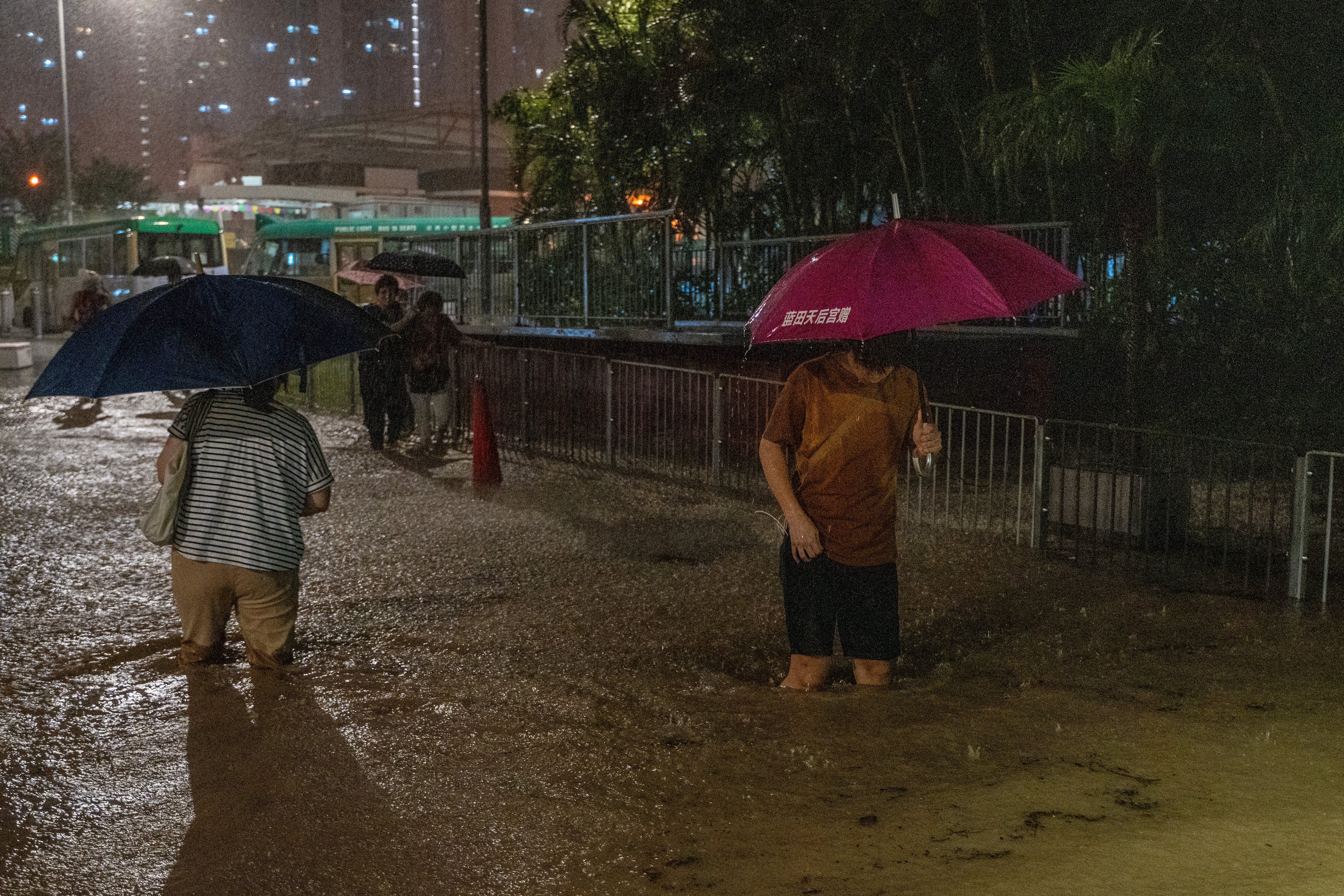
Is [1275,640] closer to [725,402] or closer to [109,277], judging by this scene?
[725,402]

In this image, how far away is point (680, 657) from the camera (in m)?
6.36

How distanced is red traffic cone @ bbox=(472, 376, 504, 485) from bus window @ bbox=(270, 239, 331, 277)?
19.6 meters

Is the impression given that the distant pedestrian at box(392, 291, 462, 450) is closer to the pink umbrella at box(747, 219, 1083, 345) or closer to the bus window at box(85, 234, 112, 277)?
the pink umbrella at box(747, 219, 1083, 345)

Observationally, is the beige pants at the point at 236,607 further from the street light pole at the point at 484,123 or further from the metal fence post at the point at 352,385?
the street light pole at the point at 484,123

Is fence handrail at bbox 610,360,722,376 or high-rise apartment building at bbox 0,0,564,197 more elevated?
high-rise apartment building at bbox 0,0,564,197

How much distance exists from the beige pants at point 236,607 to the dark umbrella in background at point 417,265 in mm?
9781

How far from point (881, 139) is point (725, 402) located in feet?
16.9

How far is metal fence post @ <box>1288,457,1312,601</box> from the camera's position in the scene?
23.1 feet

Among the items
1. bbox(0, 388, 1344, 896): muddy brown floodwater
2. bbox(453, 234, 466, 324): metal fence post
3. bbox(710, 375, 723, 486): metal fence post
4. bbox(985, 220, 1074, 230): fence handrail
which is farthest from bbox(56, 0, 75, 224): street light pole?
bbox(0, 388, 1344, 896): muddy brown floodwater

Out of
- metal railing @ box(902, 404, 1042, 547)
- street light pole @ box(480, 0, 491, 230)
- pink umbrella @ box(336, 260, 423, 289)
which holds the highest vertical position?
street light pole @ box(480, 0, 491, 230)

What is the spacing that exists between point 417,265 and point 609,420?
4279 millimetres

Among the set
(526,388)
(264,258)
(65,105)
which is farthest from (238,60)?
(526,388)

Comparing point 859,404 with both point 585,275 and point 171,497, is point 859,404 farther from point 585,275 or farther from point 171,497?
point 585,275

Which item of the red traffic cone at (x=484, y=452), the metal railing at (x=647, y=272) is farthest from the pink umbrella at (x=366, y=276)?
the red traffic cone at (x=484, y=452)
